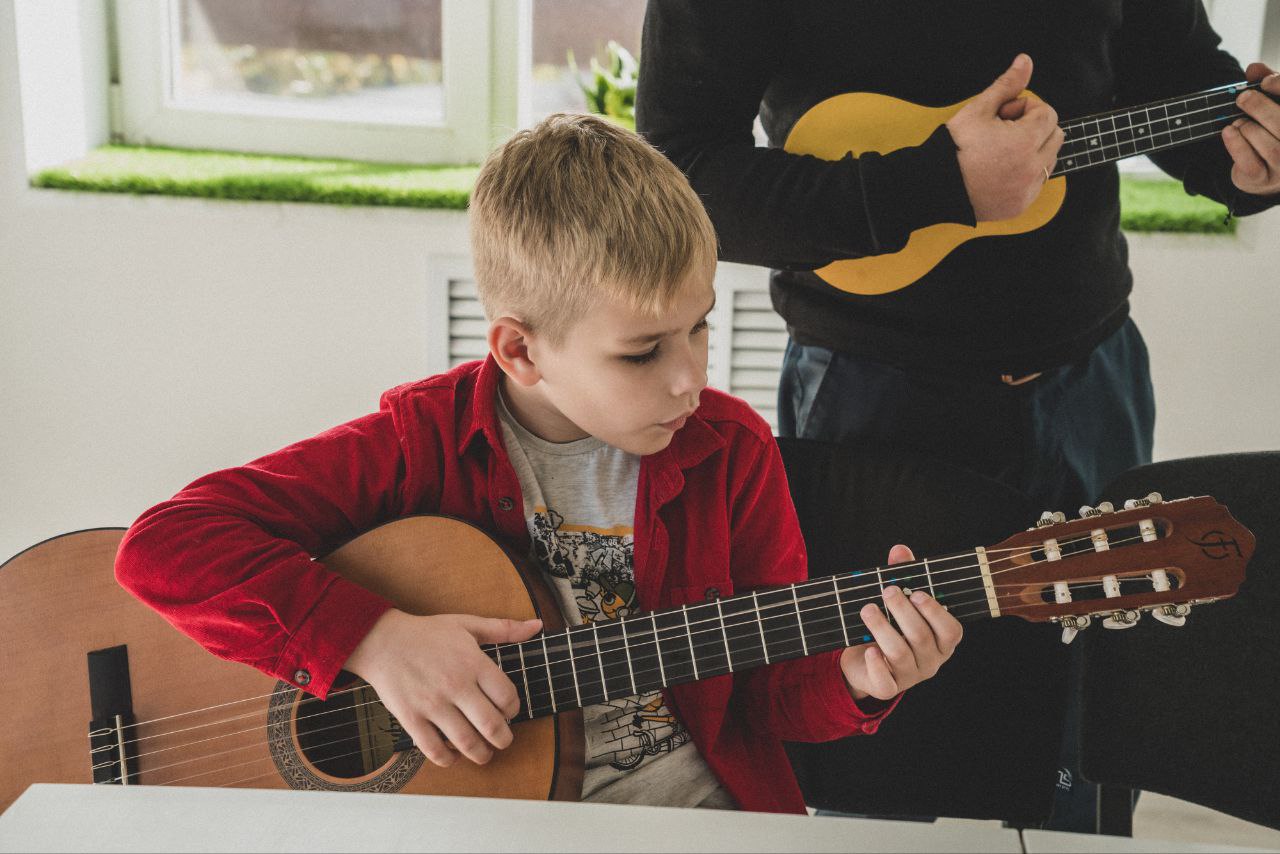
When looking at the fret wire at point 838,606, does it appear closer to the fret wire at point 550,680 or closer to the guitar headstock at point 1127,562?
the guitar headstock at point 1127,562

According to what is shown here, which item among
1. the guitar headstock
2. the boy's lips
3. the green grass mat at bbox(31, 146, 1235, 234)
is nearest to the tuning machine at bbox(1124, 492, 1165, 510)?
the guitar headstock

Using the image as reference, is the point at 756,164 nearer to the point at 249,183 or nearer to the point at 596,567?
the point at 596,567

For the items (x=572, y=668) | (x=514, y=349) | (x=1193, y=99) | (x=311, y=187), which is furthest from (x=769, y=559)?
(x=311, y=187)

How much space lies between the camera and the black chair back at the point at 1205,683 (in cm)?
116

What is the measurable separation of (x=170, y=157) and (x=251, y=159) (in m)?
0.17

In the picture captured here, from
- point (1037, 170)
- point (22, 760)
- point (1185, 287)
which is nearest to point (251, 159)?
point (22, 760)

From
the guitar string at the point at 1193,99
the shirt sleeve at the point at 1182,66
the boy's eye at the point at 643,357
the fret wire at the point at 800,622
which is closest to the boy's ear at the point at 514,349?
the boy's eye at the point at 643,357

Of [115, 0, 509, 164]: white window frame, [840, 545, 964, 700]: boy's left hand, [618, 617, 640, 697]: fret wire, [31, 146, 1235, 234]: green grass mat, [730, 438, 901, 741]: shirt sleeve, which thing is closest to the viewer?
[840, 545, 964, 700]: boy's left hand

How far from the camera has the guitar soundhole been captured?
3.56 ft

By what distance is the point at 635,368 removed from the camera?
1036 millimetres

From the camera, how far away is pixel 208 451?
2215 millimetres

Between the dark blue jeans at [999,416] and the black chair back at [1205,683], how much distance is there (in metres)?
0.17

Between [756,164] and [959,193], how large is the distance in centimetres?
24

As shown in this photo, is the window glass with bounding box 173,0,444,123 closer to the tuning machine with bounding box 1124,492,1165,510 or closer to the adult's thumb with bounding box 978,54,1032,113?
the adult's thumb with bounding box 978,54,1032,113
